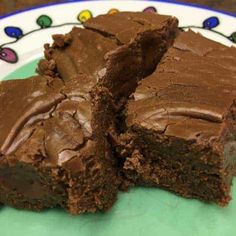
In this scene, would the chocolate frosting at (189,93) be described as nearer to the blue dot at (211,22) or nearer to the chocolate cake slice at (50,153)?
the chocolate cake slice at (50,153)

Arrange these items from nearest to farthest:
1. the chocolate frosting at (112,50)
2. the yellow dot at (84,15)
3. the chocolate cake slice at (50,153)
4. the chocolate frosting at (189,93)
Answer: the chocolate cake slice at (50,153) → the chocolate frosting at (189,93) → the chocolate frosting at (112,50) → the yellow dot at (84,15)

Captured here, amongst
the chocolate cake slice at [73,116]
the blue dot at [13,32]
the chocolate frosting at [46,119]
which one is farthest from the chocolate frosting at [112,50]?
the blue dot at [13,32]

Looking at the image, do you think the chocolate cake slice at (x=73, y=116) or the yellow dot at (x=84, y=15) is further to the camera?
the yellow dot at (x=84, y=15)

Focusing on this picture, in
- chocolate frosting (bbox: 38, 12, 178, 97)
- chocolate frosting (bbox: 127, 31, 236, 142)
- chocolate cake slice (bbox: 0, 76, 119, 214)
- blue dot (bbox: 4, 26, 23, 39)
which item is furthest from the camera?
blue dot (bbox: 4, 26, 23, 39)

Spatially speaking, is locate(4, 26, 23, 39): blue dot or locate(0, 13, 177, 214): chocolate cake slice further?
locate(4, 26, 23, 39): blue dot

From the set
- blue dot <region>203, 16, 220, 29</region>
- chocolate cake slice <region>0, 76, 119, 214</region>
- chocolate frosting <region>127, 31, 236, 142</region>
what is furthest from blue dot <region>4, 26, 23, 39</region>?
blue dot <region>203, 16, 220, 29</region>

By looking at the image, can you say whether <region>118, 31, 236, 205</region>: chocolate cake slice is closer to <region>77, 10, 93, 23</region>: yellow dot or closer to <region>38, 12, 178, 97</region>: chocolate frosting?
<region>38, 12, 178, 97</region>: chocolate frosting

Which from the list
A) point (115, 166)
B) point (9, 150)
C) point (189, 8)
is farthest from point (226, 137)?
point (189, 8)
